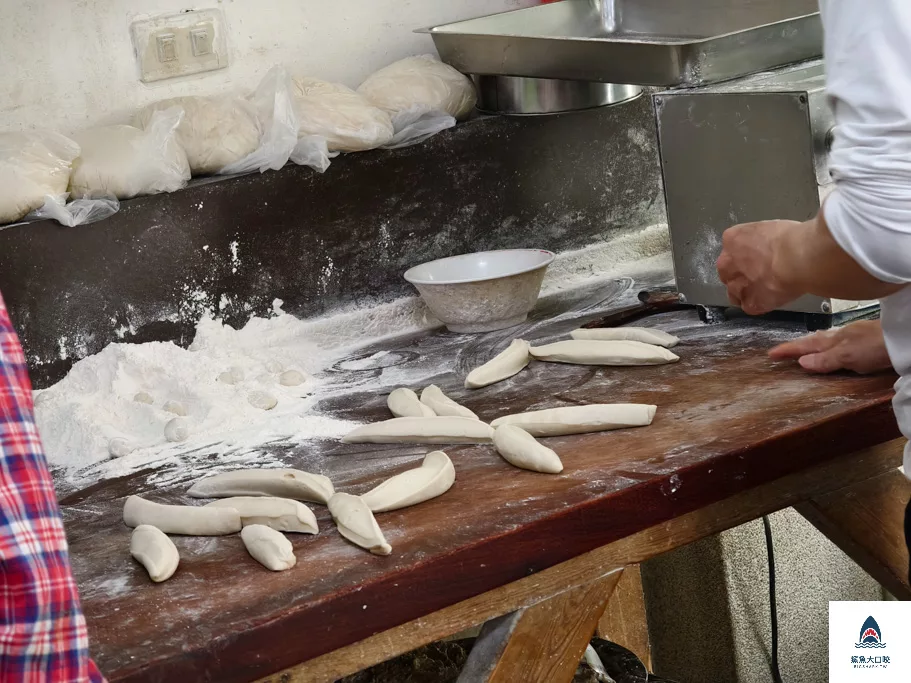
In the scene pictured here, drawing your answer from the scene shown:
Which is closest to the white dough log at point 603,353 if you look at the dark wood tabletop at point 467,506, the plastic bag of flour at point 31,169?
the dark wood tabletop at point 467,506

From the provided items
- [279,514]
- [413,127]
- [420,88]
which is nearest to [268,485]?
[279,514]

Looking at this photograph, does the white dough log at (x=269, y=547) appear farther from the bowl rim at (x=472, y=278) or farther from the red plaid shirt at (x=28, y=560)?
the bowl rim at (x=472, y=278)

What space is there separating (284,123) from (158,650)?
1302mm

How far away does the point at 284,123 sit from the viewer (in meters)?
2.12

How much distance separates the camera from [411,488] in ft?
4.32

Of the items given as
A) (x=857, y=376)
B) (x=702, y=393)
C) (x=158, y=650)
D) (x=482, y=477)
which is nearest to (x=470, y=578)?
(x=482, y=477)

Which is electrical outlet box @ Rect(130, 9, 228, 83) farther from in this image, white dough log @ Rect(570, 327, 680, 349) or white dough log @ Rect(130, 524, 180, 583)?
white dough log @ Rect(130, 524, 180, 583)

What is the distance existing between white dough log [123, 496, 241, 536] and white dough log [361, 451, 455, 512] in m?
0.18

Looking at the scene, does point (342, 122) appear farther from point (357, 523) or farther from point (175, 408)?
point (357, 523)

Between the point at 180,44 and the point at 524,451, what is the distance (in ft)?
4.64

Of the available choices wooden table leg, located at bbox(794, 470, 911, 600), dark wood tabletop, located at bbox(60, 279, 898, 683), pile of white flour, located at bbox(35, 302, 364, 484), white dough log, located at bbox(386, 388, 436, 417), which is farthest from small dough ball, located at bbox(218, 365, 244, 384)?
wooden table leg, located at bbox(794, 470, 911, 600)

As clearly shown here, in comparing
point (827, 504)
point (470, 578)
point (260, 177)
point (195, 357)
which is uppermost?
point (260, 177)

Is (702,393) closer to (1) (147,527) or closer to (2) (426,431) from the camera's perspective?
(2) (426,431)

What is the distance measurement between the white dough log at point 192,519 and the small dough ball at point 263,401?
457mm
